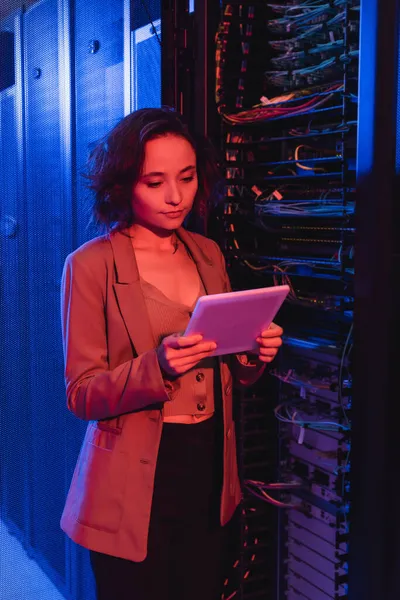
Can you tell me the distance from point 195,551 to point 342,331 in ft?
1.95

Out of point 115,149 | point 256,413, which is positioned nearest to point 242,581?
point 256,413

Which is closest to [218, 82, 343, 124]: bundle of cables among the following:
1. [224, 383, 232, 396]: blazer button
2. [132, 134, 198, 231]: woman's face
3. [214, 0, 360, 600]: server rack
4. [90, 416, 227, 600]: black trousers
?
[214, 0, 360, 600]: server rack

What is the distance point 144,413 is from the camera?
1496 millimetres

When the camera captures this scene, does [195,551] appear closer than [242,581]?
Yes

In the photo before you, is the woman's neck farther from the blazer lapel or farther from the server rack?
the server rack

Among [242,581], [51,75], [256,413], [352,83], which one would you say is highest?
[51,75]

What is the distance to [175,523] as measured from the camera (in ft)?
5.08

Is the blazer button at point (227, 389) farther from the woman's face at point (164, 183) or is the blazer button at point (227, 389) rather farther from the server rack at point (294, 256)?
the woman's face at point (164, 183)

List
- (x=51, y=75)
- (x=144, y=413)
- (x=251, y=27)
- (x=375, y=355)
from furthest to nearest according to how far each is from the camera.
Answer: (x=51, y=75), (x=251, y=27), (x=144, y=413), (x=375, y=355)

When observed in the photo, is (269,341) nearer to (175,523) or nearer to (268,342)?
(268,342)

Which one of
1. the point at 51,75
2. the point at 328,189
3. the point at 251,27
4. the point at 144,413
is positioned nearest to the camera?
the point at 144,413

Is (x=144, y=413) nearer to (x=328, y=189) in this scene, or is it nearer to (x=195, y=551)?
(x=195, y=551)

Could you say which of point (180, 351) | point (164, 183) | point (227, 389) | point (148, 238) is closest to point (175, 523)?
point (227, 389)

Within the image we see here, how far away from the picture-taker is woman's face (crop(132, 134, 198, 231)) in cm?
155
